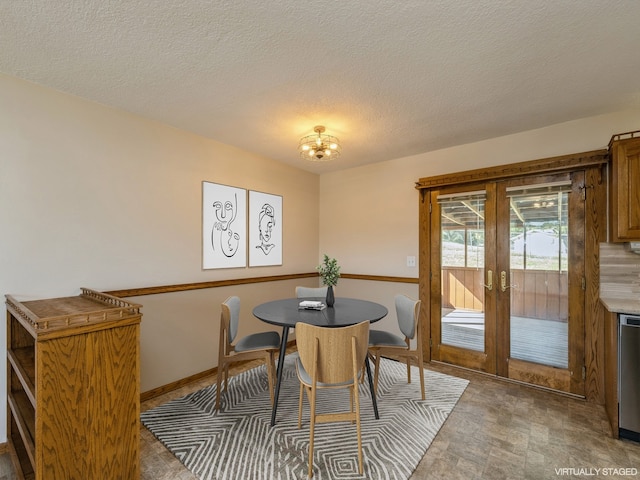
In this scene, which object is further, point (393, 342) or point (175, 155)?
point (175, 155)

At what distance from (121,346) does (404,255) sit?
309 centimetres

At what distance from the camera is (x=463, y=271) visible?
3.37 metres

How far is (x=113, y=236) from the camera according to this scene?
8.27 ft

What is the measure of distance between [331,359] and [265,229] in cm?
225

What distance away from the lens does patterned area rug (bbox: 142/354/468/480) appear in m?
1.83

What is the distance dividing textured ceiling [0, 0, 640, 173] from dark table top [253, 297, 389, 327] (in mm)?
1700

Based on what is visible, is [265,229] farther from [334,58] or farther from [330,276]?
[334,58]

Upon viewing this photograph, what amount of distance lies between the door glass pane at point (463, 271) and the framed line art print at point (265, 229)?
204 cm

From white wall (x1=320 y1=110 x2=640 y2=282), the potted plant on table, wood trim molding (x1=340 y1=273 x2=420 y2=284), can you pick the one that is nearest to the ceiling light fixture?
the potted plant on table

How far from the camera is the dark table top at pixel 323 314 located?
2207mm

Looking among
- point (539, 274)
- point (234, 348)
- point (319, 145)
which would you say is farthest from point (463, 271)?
point (234, 348)

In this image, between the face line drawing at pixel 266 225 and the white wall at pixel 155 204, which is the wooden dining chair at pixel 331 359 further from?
the face line drawing at pixel 266 225

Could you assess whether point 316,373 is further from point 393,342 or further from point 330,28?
point 330,28

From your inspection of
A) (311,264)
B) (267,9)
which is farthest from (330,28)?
(311,264)
